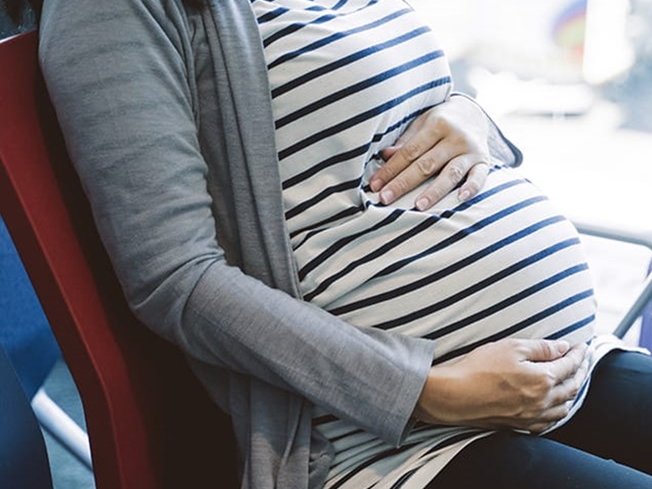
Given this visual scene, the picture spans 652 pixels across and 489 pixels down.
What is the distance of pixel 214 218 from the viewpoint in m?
0.95

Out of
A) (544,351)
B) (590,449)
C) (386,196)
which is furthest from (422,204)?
(590,449)

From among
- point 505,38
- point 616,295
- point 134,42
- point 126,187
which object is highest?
point 134,42

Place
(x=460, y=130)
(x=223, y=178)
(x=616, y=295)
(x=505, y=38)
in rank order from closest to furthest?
(x=223, y=178) → (x=460, y=130) → (x=505, y=38) → (x=616, y=295)

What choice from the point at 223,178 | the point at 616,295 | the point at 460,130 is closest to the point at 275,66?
the point at 223,178

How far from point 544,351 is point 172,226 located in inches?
16.0

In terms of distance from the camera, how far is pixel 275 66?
947 mm

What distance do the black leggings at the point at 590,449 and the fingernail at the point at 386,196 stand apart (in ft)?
0.89

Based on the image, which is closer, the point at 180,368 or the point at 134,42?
the point at 134,42

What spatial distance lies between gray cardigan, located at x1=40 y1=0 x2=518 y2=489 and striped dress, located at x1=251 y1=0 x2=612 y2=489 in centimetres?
3

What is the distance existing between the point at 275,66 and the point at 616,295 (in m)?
1.15

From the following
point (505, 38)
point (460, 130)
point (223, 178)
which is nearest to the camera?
point (223, 178)

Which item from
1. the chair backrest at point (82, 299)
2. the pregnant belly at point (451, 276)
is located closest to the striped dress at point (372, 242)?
the pregnant belly at point (451, 276)

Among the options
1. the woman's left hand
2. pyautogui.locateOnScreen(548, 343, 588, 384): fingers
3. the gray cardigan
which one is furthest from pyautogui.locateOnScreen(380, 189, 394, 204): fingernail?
pyautogui.locateOnScreen(548, 343, 588, 384): fingers

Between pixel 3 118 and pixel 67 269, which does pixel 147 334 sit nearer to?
pixel 67 269
